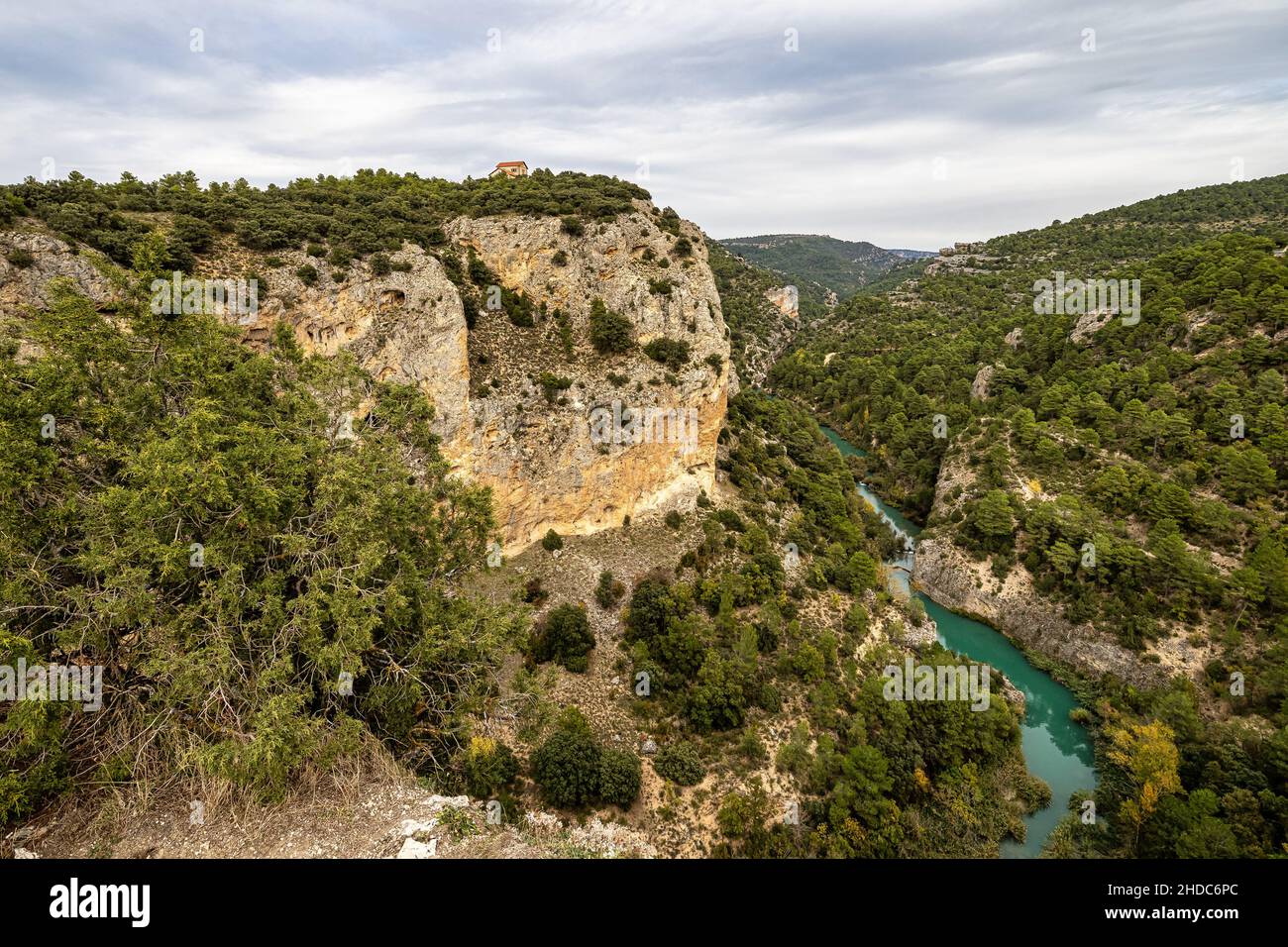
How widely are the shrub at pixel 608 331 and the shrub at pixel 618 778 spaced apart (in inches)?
856

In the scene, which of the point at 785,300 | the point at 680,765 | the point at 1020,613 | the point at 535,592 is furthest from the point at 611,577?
the point at 785,300

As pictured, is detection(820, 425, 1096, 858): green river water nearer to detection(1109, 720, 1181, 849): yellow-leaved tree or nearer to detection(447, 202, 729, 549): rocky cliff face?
detection(1109, 720, 1181, 849): yellow-leaved tree

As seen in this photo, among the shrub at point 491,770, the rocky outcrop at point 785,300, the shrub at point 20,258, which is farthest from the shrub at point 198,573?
the rocky outcrop at point 785,300

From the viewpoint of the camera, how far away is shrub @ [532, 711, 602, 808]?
1923cm

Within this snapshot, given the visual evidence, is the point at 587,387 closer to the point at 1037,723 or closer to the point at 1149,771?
the point at 1149,771

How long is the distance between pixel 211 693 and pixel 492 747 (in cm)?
1362

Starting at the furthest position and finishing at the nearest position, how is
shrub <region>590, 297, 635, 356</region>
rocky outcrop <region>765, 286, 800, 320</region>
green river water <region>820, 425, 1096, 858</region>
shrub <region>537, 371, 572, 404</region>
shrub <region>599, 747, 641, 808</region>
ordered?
rocky outcrop <region>765, 286, 800, 320</region>, shrub <region>590, 297, 635, 356</region>, shrub <region>537, 371, 572, 404</region>, green river water <region>820, 425, 1096, 858</region>, shrub <region>599, 747, 641, 808</region>

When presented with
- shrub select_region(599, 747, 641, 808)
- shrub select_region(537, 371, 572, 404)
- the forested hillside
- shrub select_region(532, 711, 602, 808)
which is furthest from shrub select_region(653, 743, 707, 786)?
shrub select_region(537, 371, 572, 404)

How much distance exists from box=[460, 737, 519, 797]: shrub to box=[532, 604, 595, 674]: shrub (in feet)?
15.7

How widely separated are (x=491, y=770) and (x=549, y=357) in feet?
70.8

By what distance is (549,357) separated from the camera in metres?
31.1

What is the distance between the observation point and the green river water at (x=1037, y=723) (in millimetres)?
24359
